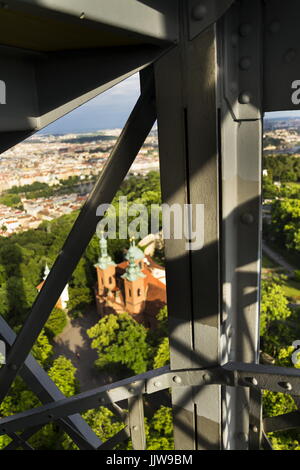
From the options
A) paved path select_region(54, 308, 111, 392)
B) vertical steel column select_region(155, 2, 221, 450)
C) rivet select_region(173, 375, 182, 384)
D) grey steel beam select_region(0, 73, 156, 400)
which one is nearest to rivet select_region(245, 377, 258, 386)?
vertical steel column select_region(155, 2, 221, 450)

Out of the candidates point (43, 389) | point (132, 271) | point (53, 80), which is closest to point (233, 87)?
point (53, 80)

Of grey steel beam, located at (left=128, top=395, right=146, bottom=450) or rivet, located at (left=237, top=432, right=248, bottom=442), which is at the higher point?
grey steel beam, located at (left=128, top=395, right=146, bottom=450)

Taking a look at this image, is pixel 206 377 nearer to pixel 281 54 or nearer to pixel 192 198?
pixel 192 198

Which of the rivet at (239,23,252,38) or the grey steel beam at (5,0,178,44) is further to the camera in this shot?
the rivet at (239,23,252,38)

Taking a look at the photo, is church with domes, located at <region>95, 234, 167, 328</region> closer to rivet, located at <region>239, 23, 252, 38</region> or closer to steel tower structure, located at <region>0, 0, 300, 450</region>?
steel tower structure, located at <region>0, 0, 300, 450</region>

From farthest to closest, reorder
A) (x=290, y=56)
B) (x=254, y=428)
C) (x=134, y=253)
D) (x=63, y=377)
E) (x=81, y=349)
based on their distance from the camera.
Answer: (x=81, y=349) < (x=134, y=253) < (x=63, y=377) < (x=254, y=428) < (x=290, y=56)

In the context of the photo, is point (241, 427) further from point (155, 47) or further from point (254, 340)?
point (155, 47)
